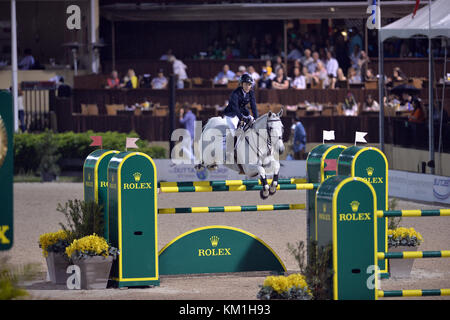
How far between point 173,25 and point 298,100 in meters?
8.78

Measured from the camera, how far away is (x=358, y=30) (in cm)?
3066

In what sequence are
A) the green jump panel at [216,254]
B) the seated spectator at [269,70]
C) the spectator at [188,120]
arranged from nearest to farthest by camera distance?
the green jump panel at [216,254], the spectator at [188,120], the seated spectator at [269,70]

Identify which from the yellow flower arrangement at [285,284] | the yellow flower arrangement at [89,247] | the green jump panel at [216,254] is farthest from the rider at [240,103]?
the yellow flower arrangement at [285,284]

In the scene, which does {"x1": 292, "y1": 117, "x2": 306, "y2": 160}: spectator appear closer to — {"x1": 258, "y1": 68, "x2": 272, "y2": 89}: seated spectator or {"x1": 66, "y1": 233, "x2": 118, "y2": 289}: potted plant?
{"x1": 258, "y1": 68, "x2": 272, "y2": 89}: seated spectator

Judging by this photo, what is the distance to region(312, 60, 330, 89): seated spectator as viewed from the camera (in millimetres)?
27234

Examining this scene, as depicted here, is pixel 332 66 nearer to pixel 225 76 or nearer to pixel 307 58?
pixel 307 58

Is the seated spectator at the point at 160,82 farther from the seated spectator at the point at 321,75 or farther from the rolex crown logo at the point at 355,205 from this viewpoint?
the rolex crown logo at the point at 355,205

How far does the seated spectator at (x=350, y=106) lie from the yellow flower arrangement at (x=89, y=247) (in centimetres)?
1742

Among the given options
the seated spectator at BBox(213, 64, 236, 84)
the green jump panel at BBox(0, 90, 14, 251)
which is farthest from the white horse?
the seated spectator at BBox(213, 64, 236, 84)

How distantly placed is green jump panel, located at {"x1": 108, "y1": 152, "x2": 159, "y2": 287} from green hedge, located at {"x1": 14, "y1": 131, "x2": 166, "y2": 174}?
48.1 ft

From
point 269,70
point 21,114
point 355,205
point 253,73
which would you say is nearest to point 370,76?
point 269,70

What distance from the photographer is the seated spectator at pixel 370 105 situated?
26297 mm

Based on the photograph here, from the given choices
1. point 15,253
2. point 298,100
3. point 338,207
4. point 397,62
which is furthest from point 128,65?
point 338,207

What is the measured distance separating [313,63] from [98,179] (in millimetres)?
18889
